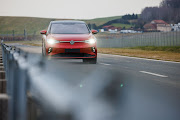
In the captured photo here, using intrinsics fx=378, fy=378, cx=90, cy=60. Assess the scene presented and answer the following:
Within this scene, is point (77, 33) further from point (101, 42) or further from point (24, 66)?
point (101, 42)

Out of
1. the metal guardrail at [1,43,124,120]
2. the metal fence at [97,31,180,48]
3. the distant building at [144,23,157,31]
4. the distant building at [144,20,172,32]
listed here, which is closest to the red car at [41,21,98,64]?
the metal guardrail at [1,43,124,120]

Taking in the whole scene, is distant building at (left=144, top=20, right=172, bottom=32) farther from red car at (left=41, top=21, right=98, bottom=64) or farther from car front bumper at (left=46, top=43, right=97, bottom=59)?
car front bumper at (left=46, top=43, right=97, bottom=59)

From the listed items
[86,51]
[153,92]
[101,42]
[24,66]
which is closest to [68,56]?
[86,51]

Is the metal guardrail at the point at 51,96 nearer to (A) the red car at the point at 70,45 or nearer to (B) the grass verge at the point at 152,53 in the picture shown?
(A) the red car at the point at 70,45

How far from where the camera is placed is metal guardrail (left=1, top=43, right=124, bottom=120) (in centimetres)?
276

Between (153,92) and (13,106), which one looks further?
(153,92)

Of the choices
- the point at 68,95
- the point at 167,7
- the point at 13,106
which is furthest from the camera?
the point at 167,7

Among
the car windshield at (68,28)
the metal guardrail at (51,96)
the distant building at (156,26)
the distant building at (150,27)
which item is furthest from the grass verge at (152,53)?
the distant building at (150,27)

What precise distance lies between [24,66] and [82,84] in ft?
20.5

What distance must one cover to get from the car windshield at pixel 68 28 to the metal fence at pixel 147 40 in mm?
28512

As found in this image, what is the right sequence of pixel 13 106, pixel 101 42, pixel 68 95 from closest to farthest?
pixel 13 106 → pixel 68 95 → pixel 101 42

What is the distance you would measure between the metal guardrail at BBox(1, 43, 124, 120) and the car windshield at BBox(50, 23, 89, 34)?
444 centimetres

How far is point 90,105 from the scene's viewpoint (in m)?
6.23

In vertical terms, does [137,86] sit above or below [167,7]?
below
